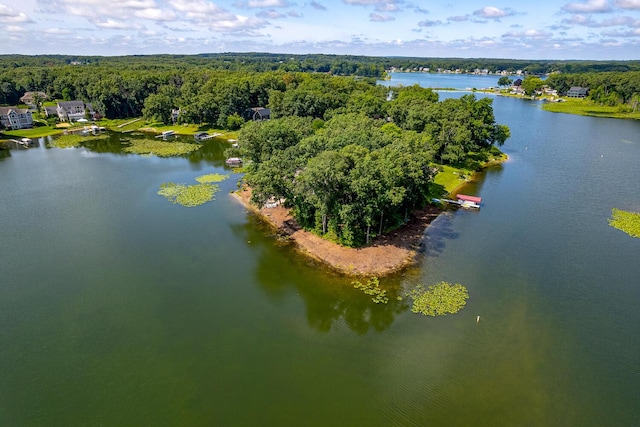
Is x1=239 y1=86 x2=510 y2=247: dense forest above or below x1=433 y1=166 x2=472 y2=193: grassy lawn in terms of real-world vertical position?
above

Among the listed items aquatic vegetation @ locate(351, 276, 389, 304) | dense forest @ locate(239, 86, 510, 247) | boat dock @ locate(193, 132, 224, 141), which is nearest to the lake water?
aquatic vegetation @ locate(351, 276, 389, 304)

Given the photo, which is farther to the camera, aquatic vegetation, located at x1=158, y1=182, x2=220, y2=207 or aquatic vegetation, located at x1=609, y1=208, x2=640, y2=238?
aquatic vegetation, located at x1=158, y1=182, x2=220, y2=207

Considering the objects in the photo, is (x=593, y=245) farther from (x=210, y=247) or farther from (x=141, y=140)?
(x=141, y=140)

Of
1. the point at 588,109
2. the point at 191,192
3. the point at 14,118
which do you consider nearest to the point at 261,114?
the point at 191,192

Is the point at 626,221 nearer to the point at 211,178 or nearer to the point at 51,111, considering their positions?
the point at 211,178

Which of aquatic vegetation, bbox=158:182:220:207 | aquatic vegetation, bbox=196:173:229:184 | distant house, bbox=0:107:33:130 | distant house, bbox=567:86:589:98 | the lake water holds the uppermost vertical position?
distant house, bbox=567:86:589:98

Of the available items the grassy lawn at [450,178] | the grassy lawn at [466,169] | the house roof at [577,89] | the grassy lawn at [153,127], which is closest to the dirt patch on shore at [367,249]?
the grassy lawn at [450,178]

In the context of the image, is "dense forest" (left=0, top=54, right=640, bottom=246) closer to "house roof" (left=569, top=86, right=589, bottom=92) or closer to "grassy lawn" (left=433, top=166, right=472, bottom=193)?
"grassy lawn" (left=433, top=166, right=472, bottom=193)
